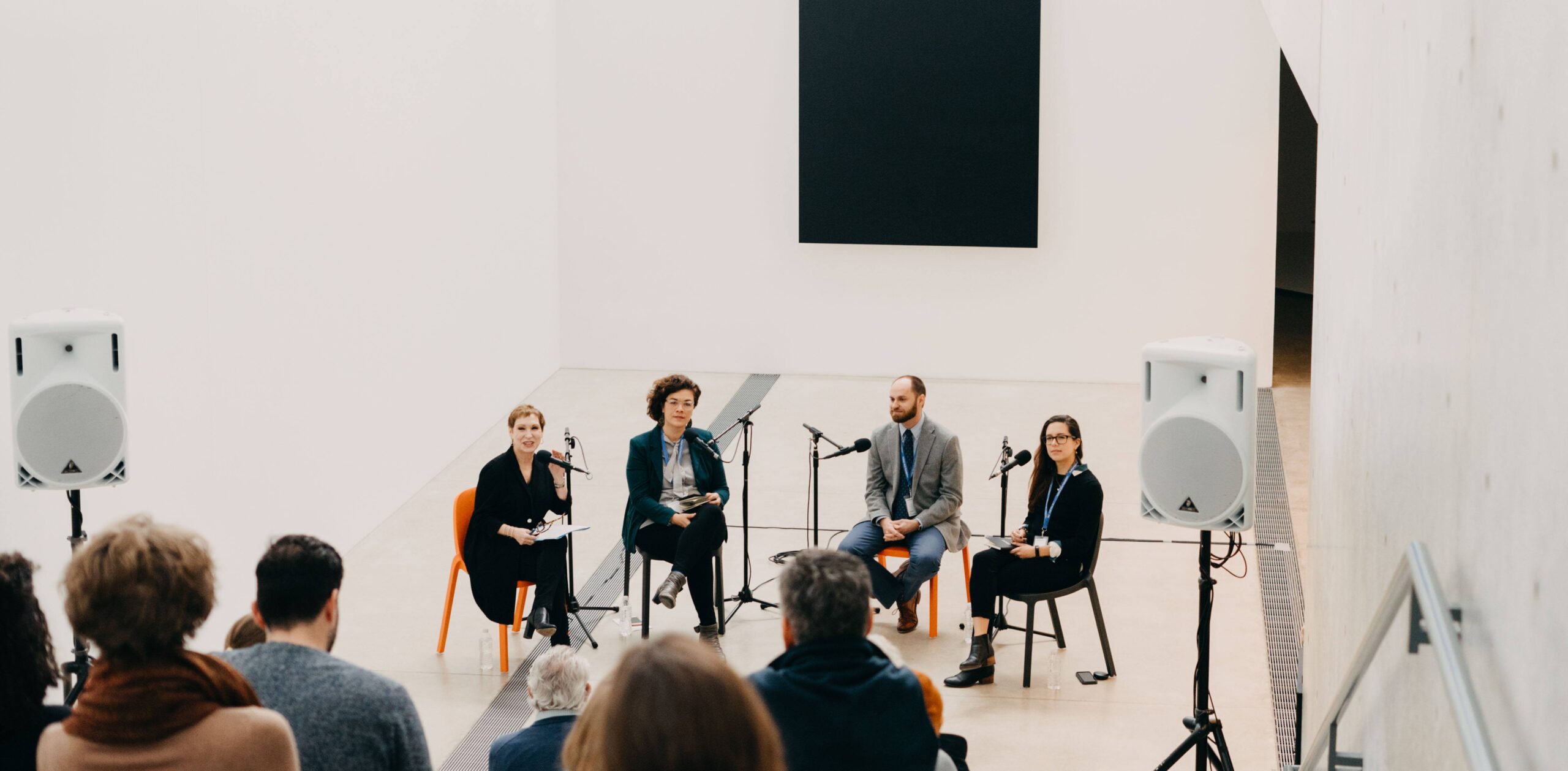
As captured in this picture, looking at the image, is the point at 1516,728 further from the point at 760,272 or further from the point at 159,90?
the point at 760,272

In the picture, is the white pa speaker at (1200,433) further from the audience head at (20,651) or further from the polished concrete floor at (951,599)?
the audience head at (20,651)

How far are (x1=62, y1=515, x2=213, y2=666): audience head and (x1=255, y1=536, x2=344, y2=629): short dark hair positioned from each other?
27 centimetres

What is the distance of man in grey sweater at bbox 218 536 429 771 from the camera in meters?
2.52

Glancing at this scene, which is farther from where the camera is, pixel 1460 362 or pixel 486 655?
pixel 486 655

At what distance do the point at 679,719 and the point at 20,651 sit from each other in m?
1.44

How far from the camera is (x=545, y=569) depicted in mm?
6023

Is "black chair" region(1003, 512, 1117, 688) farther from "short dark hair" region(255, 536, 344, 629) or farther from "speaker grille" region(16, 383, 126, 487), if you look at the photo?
"short dark hair" region(255, 536, 344, 629)

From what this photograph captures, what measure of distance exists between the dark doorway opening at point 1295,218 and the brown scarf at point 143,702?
11217 mm

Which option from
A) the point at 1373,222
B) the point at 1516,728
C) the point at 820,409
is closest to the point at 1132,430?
the point at 820,409

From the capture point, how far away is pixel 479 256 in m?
9.30

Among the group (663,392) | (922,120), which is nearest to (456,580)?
(663,392)

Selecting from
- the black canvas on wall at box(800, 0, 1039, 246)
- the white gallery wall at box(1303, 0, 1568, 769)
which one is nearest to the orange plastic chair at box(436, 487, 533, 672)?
the white gallery wall at box(1303, 0, 1568, 769)

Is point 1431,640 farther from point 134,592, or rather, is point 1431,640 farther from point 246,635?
point 246,635

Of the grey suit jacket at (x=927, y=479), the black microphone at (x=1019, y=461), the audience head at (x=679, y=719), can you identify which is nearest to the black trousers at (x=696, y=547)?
Result: the grey suit jacket at (x=927, y=479)
